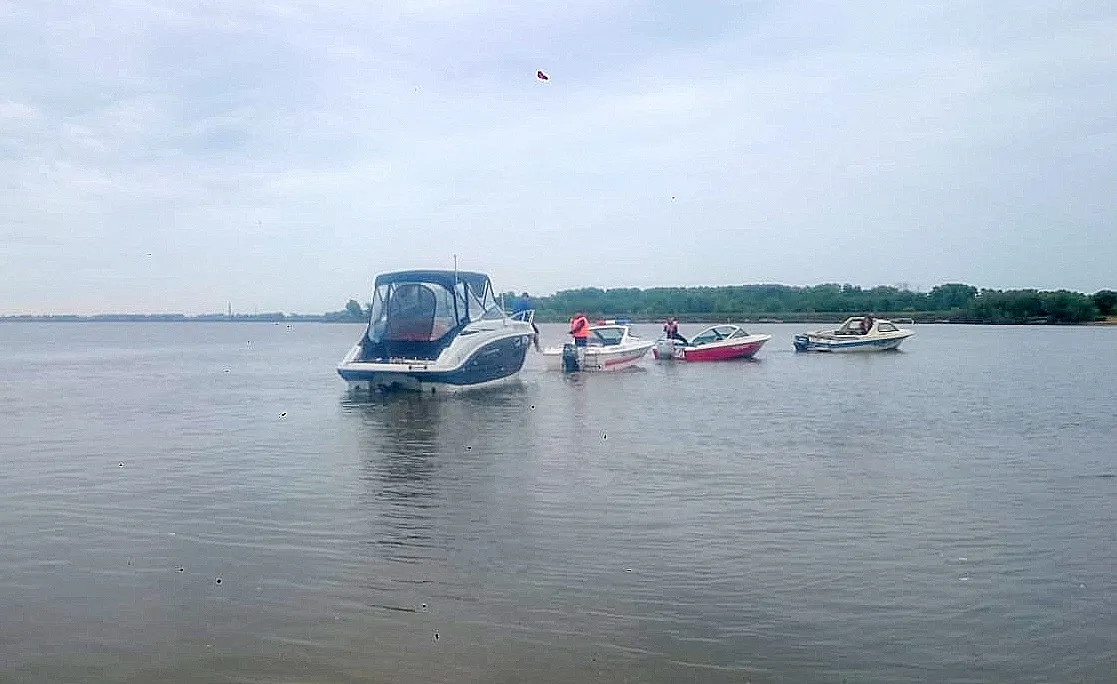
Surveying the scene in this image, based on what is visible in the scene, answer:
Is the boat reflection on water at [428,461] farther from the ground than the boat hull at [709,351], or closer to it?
closer to it

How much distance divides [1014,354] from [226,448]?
42.1m

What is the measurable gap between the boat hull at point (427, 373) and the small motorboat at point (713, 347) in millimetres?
14110

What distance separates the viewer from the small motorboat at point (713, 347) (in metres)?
40.1

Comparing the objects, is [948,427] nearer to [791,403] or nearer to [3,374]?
[791,403]

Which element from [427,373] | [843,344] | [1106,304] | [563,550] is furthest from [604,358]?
[1106,304]

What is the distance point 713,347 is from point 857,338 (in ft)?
33.7

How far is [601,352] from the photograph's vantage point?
34625 millimetres

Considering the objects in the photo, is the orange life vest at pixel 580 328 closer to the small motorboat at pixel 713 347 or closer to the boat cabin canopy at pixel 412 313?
the small motorboat at pixel 713 347

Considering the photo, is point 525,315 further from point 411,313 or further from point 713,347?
point 713,347

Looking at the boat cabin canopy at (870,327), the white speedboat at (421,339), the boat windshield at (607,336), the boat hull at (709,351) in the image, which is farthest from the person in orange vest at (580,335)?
the boat cabin canopy at (870,327)

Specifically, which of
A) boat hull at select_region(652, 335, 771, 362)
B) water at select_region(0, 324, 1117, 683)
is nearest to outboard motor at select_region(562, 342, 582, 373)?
boat hull at select_region(652, 335, 771, 362)

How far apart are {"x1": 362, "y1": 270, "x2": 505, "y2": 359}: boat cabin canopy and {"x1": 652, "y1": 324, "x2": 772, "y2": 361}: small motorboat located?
16472 mm

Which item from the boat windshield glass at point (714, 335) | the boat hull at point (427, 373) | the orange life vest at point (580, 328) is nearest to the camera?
the boat hull at point (427, 373)

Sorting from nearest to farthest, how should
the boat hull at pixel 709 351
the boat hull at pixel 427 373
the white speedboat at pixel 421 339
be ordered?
the boat hull at pixel 427 373 < the white speedboat at pixel 421 339 < the boat hull at pixel 709 351
